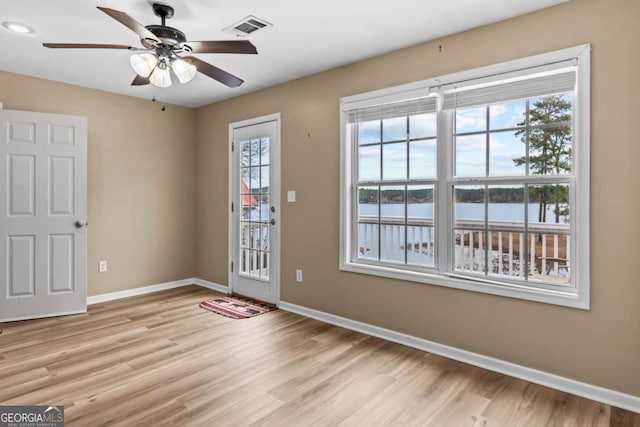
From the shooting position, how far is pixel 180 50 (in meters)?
2.47

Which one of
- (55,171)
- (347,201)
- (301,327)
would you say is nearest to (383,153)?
(347,201)

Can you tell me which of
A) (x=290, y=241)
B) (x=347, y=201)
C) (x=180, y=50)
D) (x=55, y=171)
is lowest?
(x=290, y=241)

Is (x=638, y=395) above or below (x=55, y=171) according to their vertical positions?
below

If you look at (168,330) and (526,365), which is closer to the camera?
(526,365)

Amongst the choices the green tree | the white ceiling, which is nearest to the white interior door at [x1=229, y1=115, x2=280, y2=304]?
the white ceiling

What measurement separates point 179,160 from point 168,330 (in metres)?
2.55

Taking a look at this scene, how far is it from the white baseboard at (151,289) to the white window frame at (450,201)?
227 centimetres

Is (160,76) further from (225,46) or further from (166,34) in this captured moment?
(225,46)

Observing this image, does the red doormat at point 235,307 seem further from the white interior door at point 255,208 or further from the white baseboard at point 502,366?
the white baseboard at point 502,366

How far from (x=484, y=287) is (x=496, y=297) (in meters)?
0.10

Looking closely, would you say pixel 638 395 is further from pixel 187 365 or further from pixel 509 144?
pixel 187 365

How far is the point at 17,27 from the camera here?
2.74 meters

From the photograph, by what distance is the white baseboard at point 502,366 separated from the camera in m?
2.24

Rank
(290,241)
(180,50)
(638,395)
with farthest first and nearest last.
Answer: (290,241), (180,50), (638,395)
